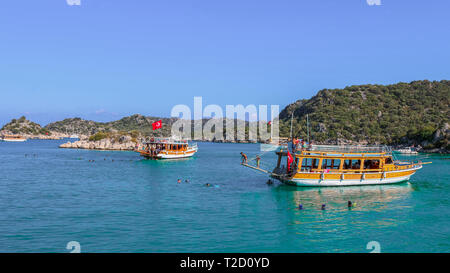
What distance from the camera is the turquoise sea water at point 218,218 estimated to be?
2230 centimetres

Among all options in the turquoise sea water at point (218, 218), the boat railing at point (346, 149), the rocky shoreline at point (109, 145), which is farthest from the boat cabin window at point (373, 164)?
the rocky shoreline at point (109, 145)

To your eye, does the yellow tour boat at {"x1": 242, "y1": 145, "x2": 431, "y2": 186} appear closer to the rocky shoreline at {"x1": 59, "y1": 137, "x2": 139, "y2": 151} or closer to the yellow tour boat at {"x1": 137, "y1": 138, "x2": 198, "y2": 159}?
the yellow tour boat at {"x1": 137, "y1": 138, "x2": 198, "y2": 159}

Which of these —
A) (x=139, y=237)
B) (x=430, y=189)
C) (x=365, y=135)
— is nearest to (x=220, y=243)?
(x=139, y=237)

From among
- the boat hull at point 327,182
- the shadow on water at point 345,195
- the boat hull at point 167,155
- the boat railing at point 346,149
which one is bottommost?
the shadow on water at point 345,195

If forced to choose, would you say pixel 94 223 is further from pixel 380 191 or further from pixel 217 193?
pixel 380 191

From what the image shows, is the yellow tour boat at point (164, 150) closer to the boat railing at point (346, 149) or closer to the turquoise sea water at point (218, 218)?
the turquoise sea water at point (218, 218)

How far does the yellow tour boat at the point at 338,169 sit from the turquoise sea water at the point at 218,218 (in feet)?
3.86

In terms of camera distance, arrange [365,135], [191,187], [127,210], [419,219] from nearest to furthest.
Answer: [419,219] → [127,210] → [191,187] → [365,135]

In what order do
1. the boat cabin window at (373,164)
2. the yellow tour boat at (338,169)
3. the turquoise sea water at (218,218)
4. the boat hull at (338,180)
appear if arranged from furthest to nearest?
the boat cabin window at (373,164)
the boat hull at (338,180)
the yellow tour boat at (338,169)
the turquoise sea water at (218,218)

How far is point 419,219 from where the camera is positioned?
1146 inches

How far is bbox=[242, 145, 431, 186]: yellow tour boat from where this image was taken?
42.2m

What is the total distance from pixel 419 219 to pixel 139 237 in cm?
2243

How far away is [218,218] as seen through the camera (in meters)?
28.4
